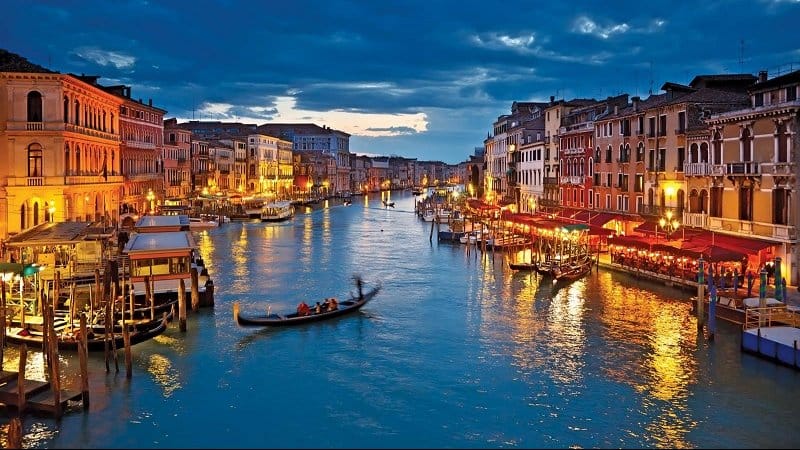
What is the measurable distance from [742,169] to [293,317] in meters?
14.3

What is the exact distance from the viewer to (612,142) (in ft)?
109

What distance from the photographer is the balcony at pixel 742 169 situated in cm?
2139

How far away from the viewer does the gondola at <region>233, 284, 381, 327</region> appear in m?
18.4

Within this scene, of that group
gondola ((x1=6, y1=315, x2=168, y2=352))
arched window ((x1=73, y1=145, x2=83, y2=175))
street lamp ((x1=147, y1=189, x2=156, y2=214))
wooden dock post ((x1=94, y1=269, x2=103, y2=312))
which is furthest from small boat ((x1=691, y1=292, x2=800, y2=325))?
street lamp ((x1=147, y1=189, x2=156, y2=214))

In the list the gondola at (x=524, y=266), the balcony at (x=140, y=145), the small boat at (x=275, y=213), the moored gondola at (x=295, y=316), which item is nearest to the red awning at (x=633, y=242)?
the gondola at (x=524, y=266)

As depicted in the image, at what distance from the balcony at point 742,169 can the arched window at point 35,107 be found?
25469mm

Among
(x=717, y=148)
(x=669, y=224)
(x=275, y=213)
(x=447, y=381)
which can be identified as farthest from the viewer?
(x=275, y=213)

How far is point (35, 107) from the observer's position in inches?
1108

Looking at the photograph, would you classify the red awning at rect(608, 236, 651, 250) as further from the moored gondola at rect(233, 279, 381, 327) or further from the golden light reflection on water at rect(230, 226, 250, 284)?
the golden light reflection on water at rect(230, 226, 250, 284)

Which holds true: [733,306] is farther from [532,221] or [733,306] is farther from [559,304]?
[532,221]

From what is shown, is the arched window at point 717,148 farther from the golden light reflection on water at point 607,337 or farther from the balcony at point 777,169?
the golden light reflection on water at point 607,337

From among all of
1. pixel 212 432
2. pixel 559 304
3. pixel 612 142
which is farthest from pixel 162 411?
pixel 612 142

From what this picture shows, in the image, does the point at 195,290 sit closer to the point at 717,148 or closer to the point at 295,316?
the point at 295,316

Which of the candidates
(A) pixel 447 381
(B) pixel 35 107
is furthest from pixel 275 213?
(A) pixel 447 381
